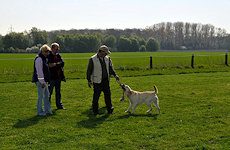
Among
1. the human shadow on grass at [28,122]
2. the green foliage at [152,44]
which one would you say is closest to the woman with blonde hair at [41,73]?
the human shadow on grass at [28,122]

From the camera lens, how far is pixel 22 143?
5.03 meters

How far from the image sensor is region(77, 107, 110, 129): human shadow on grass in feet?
21.0

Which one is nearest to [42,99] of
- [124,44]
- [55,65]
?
[55,65]

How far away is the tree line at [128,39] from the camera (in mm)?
111000

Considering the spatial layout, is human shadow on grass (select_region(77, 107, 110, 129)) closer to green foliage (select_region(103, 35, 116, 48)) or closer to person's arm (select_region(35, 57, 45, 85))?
person's arm (select_region(35, 57, 45, 85))

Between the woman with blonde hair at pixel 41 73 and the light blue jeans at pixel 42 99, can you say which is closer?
the woman with blonde hair at pixel 41 73

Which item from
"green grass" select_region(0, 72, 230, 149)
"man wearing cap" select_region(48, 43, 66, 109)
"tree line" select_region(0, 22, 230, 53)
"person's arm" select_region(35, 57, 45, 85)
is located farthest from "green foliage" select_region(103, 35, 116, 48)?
"person's arm" select_region(35, 57, 45, 85)

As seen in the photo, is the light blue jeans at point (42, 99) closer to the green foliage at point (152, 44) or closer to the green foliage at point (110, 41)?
the green foliage at point (110, 41)

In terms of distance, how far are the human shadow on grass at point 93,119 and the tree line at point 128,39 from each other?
99177 millimetres

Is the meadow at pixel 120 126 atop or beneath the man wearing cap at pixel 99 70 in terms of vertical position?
beneath

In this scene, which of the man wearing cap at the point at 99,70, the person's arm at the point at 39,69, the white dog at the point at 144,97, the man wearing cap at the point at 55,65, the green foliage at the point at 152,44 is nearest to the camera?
the person's arm at the point at 39,69

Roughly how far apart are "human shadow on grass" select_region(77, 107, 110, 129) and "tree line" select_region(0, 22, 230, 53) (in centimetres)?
9918

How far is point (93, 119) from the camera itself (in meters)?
6.93

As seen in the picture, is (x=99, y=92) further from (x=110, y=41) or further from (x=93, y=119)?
(x=110, y=41)
